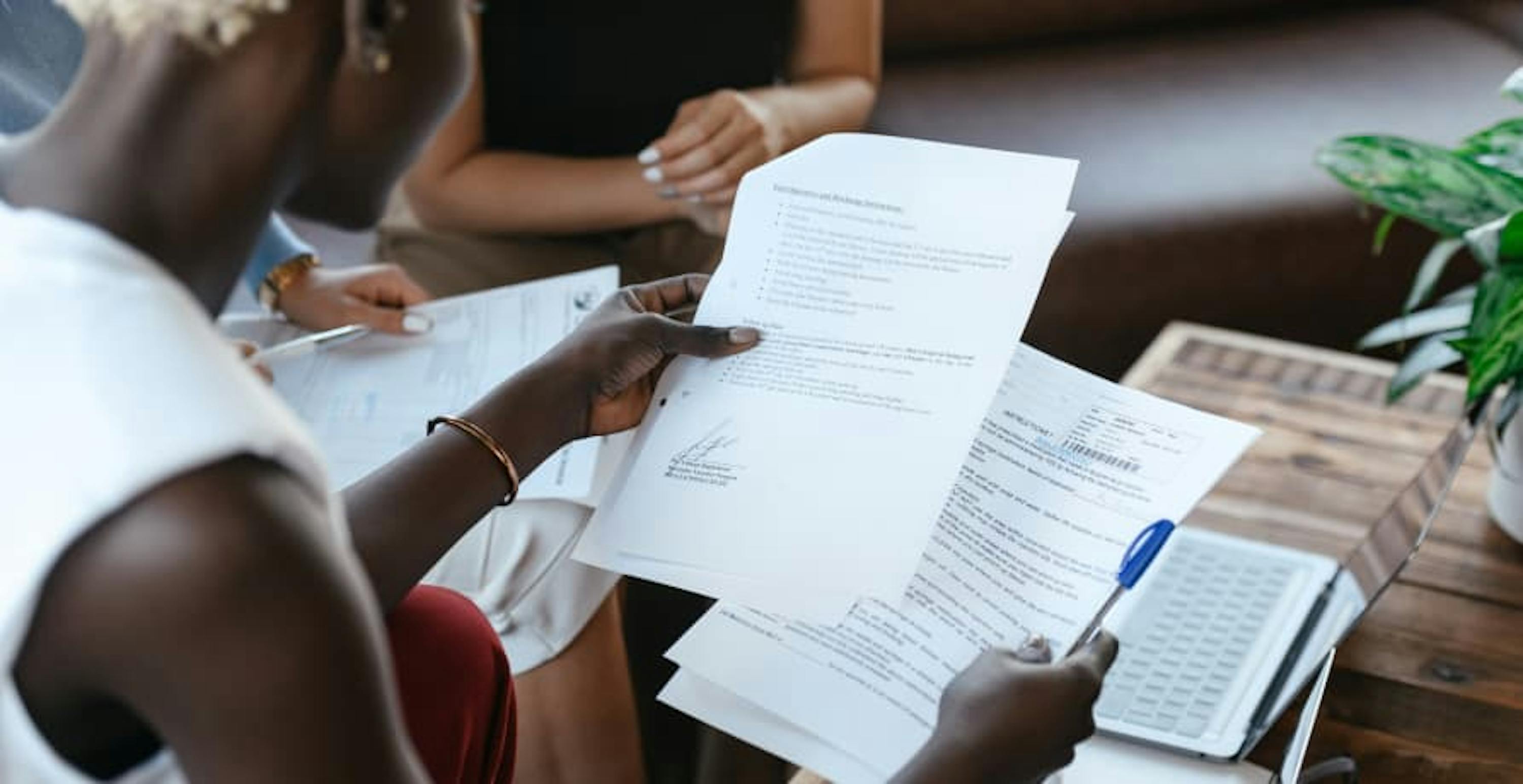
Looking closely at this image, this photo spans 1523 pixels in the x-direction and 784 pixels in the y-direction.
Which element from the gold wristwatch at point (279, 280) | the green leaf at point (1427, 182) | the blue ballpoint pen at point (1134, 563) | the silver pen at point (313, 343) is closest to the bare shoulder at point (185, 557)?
the blue ballpoint pen at point (1134, 563)

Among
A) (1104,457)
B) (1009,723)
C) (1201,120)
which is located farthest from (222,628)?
(1201,120)

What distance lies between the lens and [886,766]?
2.95 feet

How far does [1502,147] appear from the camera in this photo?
1.28 metres

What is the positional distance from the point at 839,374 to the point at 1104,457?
0.15 meters

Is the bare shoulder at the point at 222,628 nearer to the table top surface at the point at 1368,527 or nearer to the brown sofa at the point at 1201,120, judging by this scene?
the table top surface at the point at 1368,527

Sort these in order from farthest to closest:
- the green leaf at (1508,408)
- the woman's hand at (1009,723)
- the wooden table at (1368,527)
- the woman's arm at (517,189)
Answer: the woman's arm at (517,189), the green leaf at (1508,408), the wooden table at (1368,527), the woman's hand at (1009,723)

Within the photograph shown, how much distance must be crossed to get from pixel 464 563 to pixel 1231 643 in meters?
0.53

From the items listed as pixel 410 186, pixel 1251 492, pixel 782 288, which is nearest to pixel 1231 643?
pixel 1251 492

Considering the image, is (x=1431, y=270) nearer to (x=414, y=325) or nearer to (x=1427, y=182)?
(x=1427, y=182)

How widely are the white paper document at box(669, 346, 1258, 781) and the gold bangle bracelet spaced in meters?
0.12

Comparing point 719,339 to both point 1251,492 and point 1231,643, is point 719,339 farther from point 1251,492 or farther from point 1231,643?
point 1251,492

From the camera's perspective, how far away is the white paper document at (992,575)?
35.6 inches

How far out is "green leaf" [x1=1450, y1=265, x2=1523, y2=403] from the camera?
1193 mm
